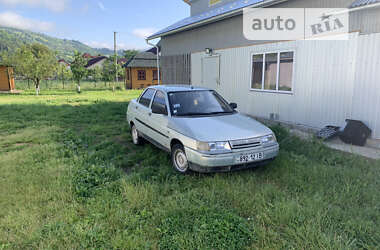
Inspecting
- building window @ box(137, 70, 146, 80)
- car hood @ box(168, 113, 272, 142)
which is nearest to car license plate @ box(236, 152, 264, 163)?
car hood @ box(168, 113, 272, 142)

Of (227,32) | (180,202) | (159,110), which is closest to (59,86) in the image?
(227,32)

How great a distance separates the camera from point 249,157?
382 cm

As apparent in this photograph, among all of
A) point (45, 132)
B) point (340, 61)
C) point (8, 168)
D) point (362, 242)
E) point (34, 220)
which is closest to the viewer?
point (362, 242)

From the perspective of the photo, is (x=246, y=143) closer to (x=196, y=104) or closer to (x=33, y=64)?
(x=196, y=104)

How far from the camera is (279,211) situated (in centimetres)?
301

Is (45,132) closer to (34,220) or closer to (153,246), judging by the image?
(34,220)

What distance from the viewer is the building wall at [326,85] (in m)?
5.74

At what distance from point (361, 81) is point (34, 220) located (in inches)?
275

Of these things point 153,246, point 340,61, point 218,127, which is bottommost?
point 153,246

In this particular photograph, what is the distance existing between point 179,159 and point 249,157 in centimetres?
120

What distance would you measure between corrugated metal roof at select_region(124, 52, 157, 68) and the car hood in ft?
94.6

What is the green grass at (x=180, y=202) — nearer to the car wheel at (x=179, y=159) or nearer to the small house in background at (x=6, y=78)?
the car wheel at (x=179, y=159)

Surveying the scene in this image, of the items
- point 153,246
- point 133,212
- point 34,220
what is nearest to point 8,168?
point 34,220

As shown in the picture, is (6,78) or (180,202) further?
(6,78)
